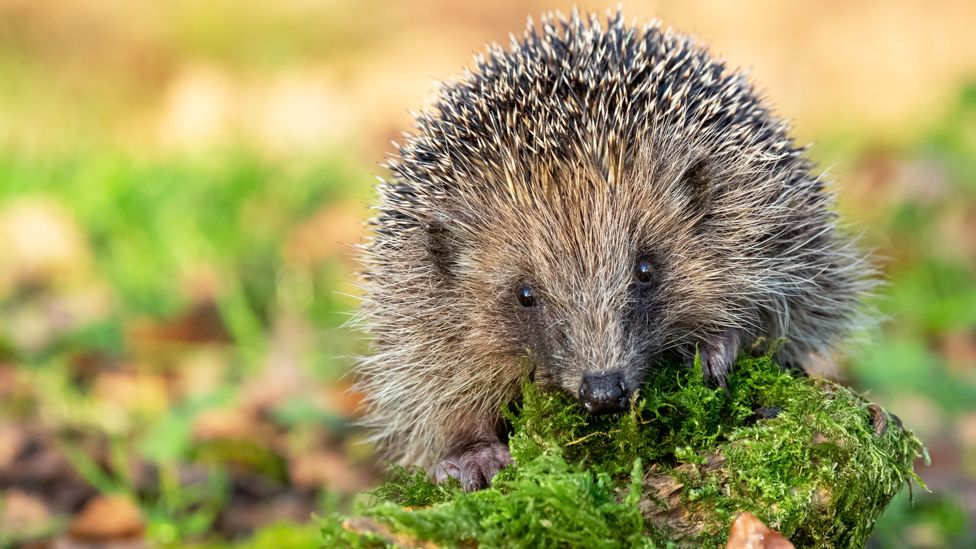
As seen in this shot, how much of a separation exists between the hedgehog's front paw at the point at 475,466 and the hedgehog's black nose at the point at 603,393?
0.46 metres

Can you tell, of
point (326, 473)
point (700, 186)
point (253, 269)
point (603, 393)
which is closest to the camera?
point (603, 393)

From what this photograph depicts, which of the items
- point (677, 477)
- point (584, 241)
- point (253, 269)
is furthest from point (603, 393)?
point (253, 269)

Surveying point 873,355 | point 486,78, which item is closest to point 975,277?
point 873,355

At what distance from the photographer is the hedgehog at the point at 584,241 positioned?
4062 millimetres

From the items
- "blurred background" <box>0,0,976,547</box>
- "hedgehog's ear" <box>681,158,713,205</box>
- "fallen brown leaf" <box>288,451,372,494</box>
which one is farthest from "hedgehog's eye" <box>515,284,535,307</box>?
"fallen brown leaf" <box>288,451,372,494</box>

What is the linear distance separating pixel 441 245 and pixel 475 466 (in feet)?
3.04

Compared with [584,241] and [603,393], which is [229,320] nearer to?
[584,241]

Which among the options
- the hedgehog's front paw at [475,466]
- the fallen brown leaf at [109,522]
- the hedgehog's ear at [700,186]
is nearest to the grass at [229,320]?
the fallen brown leaf at [109,522]

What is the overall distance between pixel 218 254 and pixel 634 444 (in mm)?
5764

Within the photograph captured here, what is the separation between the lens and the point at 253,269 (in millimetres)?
8656

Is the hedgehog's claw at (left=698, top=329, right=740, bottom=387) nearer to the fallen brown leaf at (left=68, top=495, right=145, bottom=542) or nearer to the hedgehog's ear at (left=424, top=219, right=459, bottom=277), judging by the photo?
the hedgehog's ear at (left=424, top=219, right=459, bottom=277)

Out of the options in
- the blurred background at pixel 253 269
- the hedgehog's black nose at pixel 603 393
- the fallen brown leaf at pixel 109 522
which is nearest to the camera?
the hedgehog's black nose at pixel 603 393

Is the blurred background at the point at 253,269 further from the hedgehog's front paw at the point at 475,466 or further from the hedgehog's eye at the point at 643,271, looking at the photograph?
the hedgehog's eye at the point at 643,271

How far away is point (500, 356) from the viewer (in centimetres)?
443
